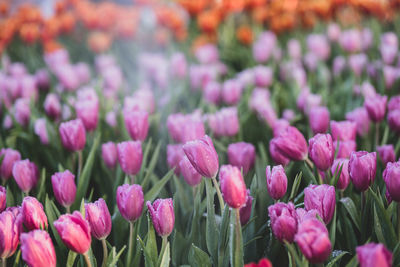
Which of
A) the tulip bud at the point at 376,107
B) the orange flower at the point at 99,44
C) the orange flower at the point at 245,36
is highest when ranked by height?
the orange flower at the point at 99,44

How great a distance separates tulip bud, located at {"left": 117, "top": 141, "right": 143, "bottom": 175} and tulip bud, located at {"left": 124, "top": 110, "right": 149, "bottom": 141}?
20 cm

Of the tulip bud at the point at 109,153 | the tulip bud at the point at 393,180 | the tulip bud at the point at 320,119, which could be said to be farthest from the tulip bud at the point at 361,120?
the tulip bud at the point at 109,153

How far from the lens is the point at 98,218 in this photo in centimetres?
97

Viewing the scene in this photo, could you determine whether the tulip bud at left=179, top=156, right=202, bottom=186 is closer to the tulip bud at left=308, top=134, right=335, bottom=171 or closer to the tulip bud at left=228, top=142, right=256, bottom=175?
the tulip bud at left=228, top=142, right=256, bottom=175

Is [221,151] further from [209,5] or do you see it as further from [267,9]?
[209,5]

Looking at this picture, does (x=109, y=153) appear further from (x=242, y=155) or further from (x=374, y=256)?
(x=374, y=256)

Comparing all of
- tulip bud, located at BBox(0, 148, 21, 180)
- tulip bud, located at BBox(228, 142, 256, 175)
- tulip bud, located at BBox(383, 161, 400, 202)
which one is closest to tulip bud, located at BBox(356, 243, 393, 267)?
tulip bud, located at BBox(383, 161, 400, 202)

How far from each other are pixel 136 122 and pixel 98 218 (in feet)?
1.68

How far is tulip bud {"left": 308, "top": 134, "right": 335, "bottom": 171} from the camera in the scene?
1.10 meters

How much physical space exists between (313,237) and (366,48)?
2.19m

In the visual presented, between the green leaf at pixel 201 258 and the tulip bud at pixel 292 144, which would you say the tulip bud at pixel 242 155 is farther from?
the green leaf at pixel 201 258

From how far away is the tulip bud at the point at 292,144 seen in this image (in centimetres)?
118

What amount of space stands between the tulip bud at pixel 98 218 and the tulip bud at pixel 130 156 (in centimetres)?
26

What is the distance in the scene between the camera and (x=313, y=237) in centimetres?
80
